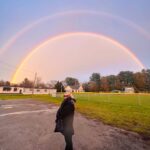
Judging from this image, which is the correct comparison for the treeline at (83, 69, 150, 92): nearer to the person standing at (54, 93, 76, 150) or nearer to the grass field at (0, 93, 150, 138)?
the grass field at (0, 93, 150, 138)

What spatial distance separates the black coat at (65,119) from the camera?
4801 mm

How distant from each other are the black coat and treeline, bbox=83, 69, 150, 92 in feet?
367

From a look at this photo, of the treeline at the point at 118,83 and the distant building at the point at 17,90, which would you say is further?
the treeline at the point at 118,83

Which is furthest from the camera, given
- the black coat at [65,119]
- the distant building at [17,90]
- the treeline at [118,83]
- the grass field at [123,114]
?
the treeline at [118,83]

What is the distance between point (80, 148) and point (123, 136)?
2247mm

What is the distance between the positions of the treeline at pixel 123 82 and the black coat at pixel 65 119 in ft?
367

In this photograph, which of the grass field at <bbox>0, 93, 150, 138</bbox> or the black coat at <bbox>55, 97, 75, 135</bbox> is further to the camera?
the grass field at <bbox>0, 93, 150, 138</bbox>

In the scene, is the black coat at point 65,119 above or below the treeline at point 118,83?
below

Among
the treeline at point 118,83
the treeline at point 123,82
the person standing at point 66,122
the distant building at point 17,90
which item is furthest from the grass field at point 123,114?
the treeline at point 123,82

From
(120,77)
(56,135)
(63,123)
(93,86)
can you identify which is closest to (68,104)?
(63,123)

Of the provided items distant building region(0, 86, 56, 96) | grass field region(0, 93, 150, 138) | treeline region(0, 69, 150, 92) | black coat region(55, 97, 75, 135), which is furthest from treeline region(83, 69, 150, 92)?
black coat region(55, 97, 75, 135)

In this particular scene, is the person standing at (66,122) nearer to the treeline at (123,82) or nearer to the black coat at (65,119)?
the black coat at (65,119)

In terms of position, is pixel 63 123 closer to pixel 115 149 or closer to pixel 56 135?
pixel 115 149

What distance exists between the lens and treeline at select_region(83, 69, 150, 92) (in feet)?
370
